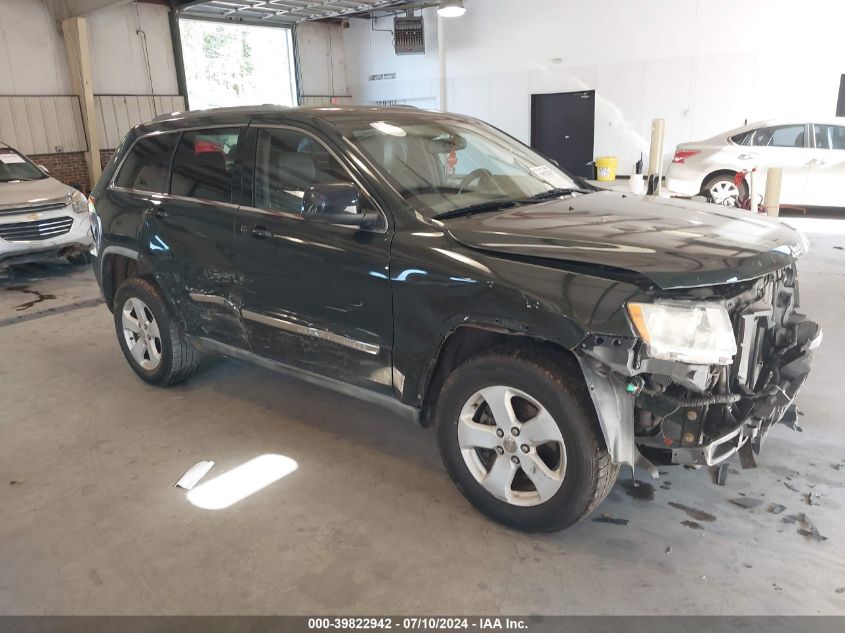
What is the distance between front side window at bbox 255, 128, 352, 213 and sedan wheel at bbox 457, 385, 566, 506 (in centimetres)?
123

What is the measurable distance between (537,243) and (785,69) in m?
11.8

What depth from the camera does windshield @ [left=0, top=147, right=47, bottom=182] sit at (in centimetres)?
779

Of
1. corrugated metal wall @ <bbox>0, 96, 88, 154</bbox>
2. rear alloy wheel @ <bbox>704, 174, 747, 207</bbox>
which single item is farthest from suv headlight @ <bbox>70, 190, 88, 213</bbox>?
rear alloy wheel @ <bbox>704, 174, 747, 207</bbox>

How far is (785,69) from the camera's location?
37.4 feet

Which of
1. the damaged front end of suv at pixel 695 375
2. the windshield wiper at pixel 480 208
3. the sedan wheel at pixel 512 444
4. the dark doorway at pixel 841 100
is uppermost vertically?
the dark doorway at pixel 841 100

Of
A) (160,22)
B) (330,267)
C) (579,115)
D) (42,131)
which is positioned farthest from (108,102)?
(330,267)

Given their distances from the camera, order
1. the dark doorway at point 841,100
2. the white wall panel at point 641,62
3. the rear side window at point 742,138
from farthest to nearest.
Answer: the white wall panel at point 641,62, the dark doorway at point 841,100, the rear side window at point 742,138

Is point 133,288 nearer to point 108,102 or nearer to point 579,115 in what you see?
point 108,102

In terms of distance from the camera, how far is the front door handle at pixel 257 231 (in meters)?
3.04

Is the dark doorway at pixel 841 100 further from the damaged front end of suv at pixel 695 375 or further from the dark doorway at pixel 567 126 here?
the damaged front end of suv at pixel 695 375

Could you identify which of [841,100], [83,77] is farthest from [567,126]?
[83,77]

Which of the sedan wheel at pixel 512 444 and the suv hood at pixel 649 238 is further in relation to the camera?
the sedan wheel at pixel 512 444

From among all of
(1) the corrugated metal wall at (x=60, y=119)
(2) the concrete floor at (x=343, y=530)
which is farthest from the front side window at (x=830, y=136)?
(1) the corrugated metal wall at (x=60, y=119)

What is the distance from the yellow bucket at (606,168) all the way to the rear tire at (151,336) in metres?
11.2
